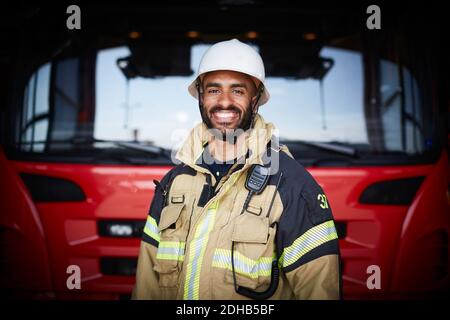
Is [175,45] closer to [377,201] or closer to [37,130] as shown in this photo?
[37,130]

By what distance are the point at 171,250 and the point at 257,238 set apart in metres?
0.38

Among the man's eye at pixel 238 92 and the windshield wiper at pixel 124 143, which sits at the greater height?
the man's eye at pixel 238 92

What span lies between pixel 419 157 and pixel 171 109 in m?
1.48

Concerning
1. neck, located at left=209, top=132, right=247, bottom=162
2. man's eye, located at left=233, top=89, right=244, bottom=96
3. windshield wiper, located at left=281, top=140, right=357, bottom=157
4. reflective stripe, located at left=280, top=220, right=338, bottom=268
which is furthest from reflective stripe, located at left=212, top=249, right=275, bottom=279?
windshield wiper, located at left=281, top=140, right=357, bottom=157

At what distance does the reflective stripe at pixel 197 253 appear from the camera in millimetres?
1716

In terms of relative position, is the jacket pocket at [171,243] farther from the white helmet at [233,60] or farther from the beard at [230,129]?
the white helmet at [233,60]

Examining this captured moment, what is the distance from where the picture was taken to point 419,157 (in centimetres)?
275

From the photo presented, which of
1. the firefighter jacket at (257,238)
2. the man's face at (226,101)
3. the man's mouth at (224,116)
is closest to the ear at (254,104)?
the man's face at (226,101)

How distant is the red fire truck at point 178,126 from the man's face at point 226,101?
724 mm

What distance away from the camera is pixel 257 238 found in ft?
5.48

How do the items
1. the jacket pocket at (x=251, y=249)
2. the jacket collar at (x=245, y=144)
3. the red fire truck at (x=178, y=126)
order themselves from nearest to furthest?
the jacket pocket at (x=251, y=249), the jacket collar at (x=245, y=144), the red fire truck at (x=178, y=126)

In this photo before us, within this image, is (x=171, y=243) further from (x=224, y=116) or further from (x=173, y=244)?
(x=224, y=116)

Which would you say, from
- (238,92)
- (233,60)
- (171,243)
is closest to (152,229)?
(171,243)

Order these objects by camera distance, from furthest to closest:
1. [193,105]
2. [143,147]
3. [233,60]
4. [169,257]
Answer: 1. [193,105]
2. [143,147]
3. [233,60]
4. [169,257]
